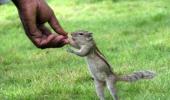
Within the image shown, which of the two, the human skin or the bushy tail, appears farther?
the bushy tail

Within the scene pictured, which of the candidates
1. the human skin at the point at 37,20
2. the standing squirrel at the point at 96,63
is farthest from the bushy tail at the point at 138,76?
the human skin at the point at 37,20

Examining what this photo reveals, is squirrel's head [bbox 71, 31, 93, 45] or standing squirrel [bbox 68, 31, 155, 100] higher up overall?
squirrel's head [bbox 71, 31, 93, 45]

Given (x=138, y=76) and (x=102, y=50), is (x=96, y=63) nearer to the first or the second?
(x=138, y=76)

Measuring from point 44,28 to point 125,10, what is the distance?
42.9 feet

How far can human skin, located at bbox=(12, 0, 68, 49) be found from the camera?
12.6ft

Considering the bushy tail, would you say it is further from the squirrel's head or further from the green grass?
the squirrel's head

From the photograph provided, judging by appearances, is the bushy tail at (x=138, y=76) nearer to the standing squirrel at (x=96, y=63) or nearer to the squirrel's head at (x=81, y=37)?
the standing squirrel at (x=96, y=63)

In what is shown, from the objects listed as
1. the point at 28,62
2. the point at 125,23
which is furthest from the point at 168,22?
the point at 28,62

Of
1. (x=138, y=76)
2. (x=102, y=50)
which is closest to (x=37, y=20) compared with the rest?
(x=138, y=76)

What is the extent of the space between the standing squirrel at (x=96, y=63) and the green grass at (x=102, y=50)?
61 cm

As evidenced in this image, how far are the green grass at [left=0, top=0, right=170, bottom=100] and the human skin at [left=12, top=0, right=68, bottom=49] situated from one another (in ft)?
7.73

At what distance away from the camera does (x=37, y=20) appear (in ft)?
12.9

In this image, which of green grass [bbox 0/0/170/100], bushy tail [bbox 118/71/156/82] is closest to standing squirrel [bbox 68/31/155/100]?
bushy tail [bbox 118/71/156/82]

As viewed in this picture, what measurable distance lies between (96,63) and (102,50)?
5513 mm
